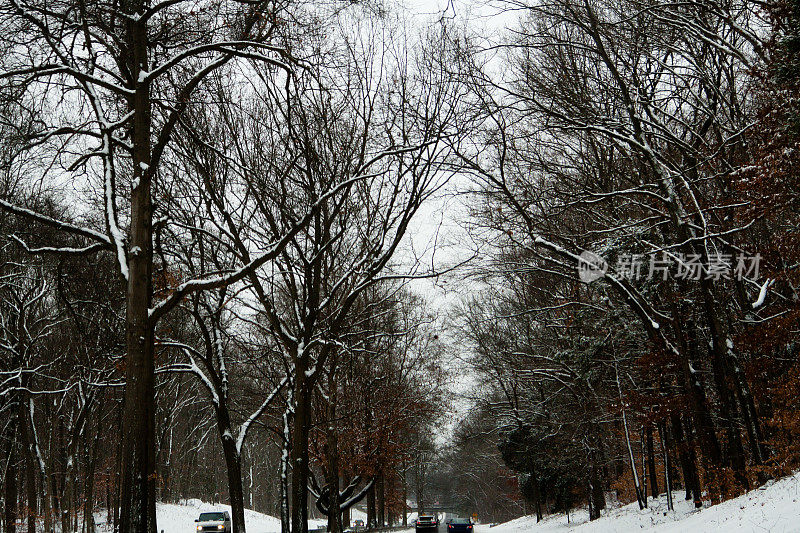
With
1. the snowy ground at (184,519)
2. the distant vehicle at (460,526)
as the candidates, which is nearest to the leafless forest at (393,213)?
the distant vehicle at (460,526)

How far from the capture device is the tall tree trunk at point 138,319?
7.64 metres

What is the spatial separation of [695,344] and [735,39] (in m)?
8.71

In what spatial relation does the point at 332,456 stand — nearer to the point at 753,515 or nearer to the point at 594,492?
the point at 753,515

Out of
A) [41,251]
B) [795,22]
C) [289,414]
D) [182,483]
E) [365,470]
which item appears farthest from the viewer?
[182,483]

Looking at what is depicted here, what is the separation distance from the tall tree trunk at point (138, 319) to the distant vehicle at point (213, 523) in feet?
81.1

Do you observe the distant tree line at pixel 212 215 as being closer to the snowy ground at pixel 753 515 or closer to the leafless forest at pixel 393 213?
the leafless forest at pixel 393 213

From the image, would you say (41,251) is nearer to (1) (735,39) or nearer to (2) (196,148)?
(2) (196,148)

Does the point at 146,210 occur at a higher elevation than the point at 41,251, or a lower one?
higher

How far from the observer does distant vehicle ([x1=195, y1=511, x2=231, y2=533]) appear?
31461 mm

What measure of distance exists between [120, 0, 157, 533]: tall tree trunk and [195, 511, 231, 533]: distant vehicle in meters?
24.7

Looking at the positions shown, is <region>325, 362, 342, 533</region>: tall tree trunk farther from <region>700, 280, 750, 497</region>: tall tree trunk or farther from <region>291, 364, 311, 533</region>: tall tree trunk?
<region>700, 280, 750, 497</region>: tall tree trunk

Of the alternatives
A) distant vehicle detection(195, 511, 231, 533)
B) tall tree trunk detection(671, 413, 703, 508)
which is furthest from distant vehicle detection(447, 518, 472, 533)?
tall tree trunk detection(671, 413, 703, 508)

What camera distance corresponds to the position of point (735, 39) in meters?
13.4

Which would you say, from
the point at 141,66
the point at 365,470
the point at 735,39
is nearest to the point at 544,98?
the point at 735,39
